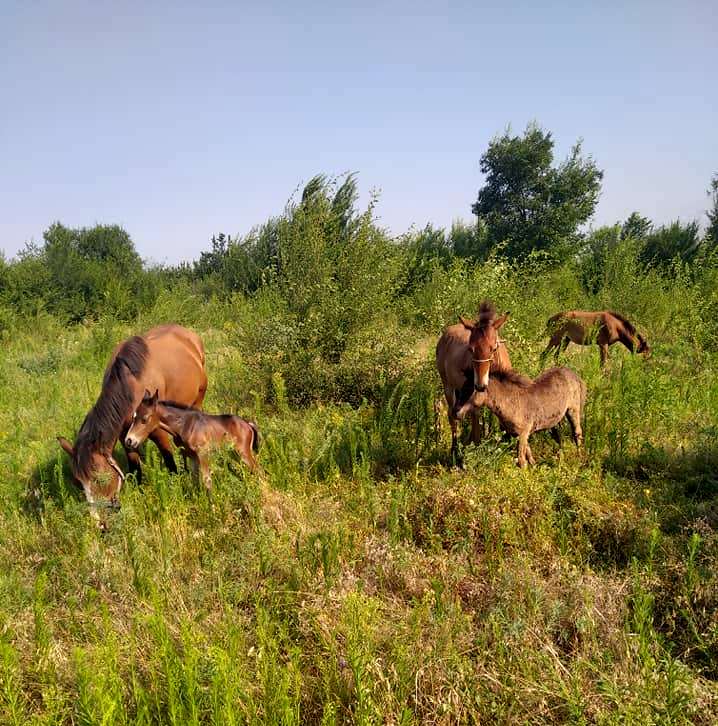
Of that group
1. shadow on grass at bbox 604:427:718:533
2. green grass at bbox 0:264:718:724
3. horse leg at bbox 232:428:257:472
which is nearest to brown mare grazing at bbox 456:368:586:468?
green grass at bbox 0:264:718:724

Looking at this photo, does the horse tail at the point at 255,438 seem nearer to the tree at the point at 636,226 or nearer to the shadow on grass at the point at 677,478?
the shadow on grass at the point at 677,478

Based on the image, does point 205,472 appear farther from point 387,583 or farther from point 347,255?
point 347,255

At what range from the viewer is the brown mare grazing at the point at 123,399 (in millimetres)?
4105

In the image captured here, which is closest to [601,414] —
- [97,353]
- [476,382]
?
[476,382]

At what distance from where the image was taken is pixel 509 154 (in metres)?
26.3

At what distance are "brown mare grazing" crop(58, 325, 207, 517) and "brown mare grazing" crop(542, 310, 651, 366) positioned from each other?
6454 millimetres

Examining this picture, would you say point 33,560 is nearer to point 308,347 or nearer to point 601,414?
point 308,347

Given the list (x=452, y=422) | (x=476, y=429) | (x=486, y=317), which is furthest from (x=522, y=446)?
(x=486, y=317)

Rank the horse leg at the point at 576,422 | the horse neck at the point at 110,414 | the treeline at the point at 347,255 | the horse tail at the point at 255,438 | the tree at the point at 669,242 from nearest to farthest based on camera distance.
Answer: the horse neck at the point at 110,414 < the horse leg at the point at 576,422 < the horse tail at the point at 255,438 < the treeline at the point at 347,255 < the tree at the point at 669,242

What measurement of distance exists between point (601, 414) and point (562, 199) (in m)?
24.7

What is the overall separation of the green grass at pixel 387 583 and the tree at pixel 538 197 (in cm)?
2191

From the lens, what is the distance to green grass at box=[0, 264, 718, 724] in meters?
2.29

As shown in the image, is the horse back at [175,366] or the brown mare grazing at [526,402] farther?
the horse back at [175,366]

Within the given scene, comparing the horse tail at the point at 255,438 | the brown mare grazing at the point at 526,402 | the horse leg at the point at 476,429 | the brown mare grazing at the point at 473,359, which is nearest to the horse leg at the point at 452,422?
the brown mare grazing at the point at 473,359
